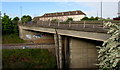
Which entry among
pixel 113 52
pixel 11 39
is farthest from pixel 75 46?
pixel 11 39

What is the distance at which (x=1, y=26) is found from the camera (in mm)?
39656

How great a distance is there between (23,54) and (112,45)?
21411mm

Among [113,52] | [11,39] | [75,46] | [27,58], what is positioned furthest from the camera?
[11,39]

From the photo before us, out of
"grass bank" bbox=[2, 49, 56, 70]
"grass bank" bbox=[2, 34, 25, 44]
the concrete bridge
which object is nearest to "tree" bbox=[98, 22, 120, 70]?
the concrete bridge

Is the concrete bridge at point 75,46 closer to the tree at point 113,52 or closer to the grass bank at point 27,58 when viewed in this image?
the grass bank at point 27,58

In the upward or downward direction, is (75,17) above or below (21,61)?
above

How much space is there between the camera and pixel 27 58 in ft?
86.8

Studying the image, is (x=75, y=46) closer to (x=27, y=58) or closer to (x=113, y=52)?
(x=27, y=58)

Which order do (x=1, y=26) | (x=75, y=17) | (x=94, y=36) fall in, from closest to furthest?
(x=94, y=36) → (x=1, y=26) → (x=75, y=17)

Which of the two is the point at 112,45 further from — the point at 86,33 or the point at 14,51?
the point at 14,51

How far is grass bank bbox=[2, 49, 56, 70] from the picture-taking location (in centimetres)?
2477

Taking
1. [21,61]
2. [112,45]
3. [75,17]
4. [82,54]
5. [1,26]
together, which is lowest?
[21,61]

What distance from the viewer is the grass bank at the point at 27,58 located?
81.3 feet

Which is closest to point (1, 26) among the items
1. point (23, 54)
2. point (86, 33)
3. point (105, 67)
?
point (23, 54)
